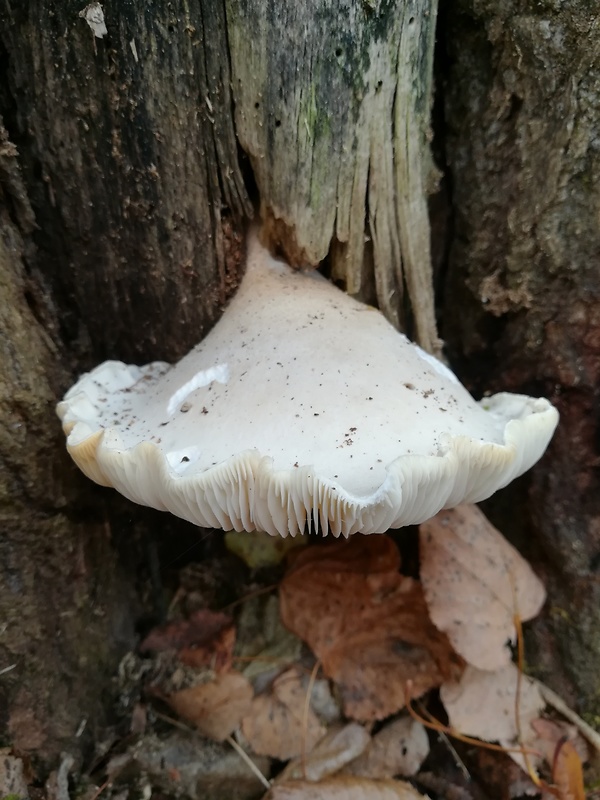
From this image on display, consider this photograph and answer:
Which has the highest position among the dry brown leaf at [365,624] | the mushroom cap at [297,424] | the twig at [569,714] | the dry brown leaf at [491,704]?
the mushroom cap at [297,424]

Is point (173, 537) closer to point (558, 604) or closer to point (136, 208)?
point (136, 208)

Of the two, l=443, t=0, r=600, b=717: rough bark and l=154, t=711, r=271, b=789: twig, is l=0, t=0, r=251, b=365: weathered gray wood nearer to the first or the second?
l=443, t=0, r=600, b=717: rough bark

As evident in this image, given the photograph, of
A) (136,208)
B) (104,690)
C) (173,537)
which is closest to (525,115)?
(136,208)

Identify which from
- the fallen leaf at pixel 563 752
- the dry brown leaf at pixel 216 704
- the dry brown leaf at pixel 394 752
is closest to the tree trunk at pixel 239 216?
the fallen leaf at pixel 563 752

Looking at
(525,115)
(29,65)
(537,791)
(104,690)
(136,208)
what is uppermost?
(29,65)

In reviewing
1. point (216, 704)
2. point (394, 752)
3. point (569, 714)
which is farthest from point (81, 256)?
point (569, 714)

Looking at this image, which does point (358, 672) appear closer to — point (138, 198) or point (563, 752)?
point (563, 752)

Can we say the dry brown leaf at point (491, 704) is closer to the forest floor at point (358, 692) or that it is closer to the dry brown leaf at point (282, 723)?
the forest floor at point (358, 692)
